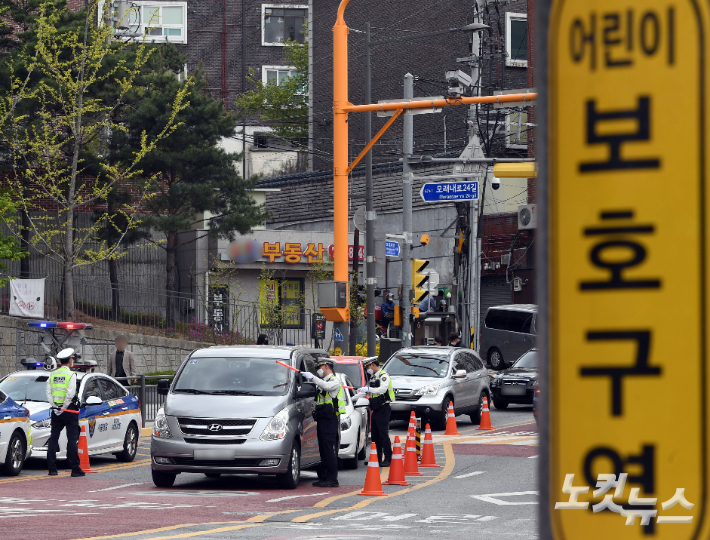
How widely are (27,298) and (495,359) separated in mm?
16330

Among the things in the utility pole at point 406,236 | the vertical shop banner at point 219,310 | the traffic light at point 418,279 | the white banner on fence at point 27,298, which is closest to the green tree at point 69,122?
the white banner on fence at point 27,298

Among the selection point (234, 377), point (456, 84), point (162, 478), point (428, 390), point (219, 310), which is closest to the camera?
point (162, 478)

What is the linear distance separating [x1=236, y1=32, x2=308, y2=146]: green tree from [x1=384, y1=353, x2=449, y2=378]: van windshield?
40699 millimetres

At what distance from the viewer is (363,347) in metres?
32.6

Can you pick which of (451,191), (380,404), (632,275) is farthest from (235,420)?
(632,275)

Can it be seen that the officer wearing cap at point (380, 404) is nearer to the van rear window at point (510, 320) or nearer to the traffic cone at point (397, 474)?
the traffic cone at point (397, 474)

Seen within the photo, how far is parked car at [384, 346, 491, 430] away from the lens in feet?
82.7

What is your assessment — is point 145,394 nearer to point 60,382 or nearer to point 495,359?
point 60,382

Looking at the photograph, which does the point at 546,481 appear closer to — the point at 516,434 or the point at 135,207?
the point at 516,434

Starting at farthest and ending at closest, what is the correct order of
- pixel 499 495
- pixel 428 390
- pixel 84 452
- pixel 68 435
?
1. pixel 428 390
2. pixel 84 452
3. pixel 68 435
4. pixel 499 495

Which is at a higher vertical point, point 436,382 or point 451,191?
point 451,191

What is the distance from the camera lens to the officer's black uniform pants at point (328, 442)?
15.7 meters

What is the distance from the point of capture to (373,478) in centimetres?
1507

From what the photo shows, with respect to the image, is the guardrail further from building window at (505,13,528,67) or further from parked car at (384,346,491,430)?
building window at (505,13,528,67)
